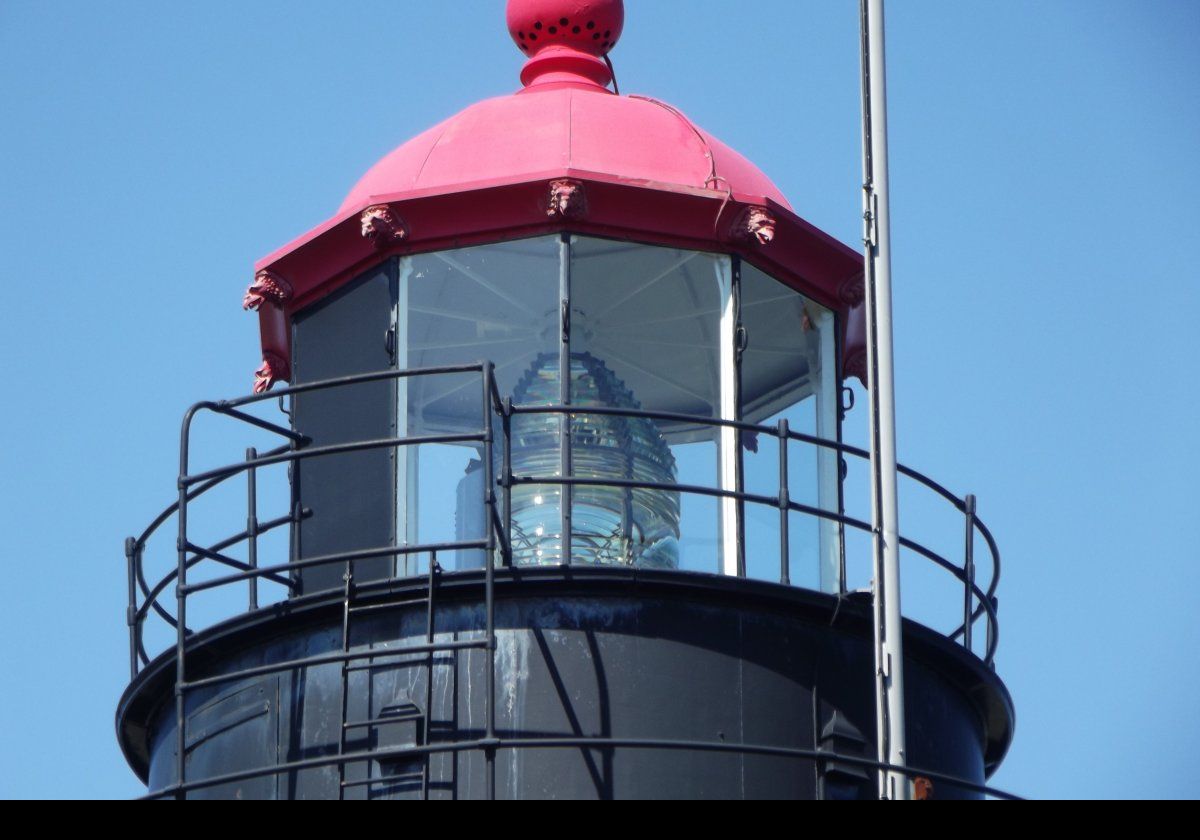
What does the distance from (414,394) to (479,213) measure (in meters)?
1.17

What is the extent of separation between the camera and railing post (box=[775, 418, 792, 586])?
14031mm

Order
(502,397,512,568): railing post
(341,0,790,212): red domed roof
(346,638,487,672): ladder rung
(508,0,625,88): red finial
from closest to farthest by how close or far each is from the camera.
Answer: (346,638,487,672): ladder rung < (502,397,512,568): railing post < (341,0,790,212): red domed roof < (508,0,625,88): red finial

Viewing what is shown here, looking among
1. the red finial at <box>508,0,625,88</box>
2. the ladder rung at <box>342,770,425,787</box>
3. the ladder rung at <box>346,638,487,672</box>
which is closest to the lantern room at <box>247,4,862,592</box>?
the red finial at <box>508,0,625,88</box>

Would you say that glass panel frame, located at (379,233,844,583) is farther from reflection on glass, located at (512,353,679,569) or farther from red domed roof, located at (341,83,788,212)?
red domed roof, located at (341,83,788,212)

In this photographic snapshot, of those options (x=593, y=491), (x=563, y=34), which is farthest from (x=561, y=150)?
(x=593, y=491)

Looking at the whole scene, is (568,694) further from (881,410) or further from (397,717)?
(881,410)

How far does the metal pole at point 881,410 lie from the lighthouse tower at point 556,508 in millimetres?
463

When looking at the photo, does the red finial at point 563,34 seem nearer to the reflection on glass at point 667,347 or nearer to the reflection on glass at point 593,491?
the reflection on glass at point 667,347

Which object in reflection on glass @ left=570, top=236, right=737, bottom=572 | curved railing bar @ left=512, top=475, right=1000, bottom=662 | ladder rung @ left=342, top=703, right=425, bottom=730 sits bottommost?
ladder rung @ left=342, top=703, right=425, bottom=730

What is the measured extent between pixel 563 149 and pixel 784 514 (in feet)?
9.48

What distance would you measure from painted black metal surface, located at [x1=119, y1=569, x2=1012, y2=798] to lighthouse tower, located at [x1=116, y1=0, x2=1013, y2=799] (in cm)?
2

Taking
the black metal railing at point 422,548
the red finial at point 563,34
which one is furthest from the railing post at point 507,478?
the red finial at point 563,34

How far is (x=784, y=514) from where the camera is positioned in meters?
Result: 14.4
